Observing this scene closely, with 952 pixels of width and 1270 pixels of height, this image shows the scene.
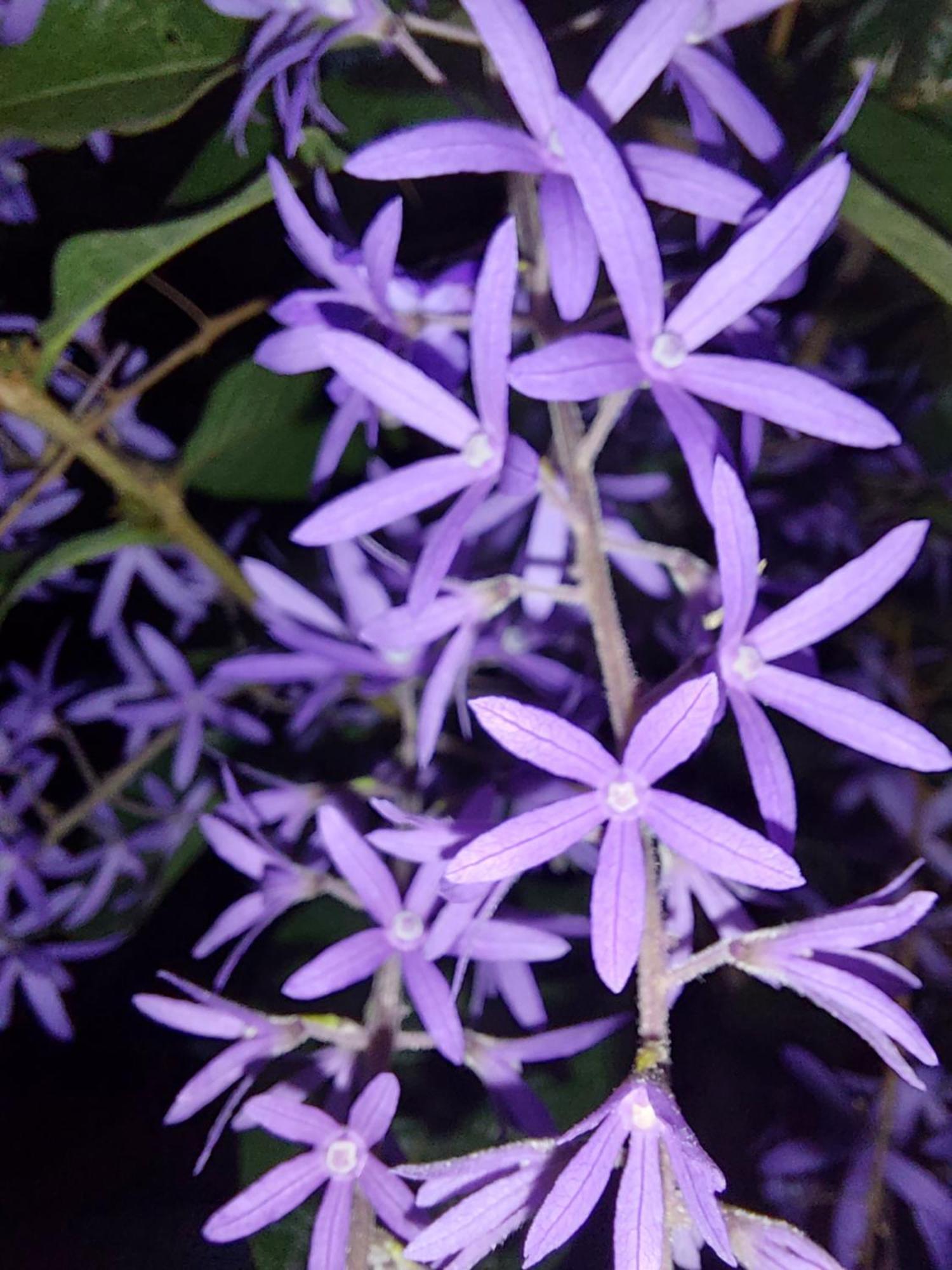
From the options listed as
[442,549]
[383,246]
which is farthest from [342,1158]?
[383,246]

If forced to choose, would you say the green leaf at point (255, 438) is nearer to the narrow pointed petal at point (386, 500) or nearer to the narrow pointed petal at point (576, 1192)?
the narrow pointed petal at point (386, 500)

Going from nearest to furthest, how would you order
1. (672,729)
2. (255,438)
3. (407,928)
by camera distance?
1. (672,729)
2. (407,928)
3. (255,438)

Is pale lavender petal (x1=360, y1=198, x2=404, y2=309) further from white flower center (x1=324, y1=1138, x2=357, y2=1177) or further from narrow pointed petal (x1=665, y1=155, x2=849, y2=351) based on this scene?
white flower center (x1=324, y1=1138, x2=357, y2=1177)

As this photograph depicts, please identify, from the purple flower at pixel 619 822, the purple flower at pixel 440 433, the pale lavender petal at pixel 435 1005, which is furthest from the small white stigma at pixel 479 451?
the pale lavender petal at pixel 435 1005

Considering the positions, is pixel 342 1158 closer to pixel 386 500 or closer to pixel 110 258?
pixel 386 500

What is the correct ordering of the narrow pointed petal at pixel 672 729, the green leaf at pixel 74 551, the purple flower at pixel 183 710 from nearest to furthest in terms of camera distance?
the narrow pointed petal at pixel 672 729 → the green leaf at pixel 74 551 → the purple flower at pixel 183 710

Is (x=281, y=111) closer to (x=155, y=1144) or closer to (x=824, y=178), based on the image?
(x=824, y=178)

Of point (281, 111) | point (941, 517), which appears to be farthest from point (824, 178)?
point (941, 517)

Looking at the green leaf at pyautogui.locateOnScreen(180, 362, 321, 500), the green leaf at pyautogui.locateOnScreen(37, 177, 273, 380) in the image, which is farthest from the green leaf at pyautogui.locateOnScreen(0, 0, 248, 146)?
the green leaf at pyautogui.locateOnScreen(180, 362, 321, 500)
